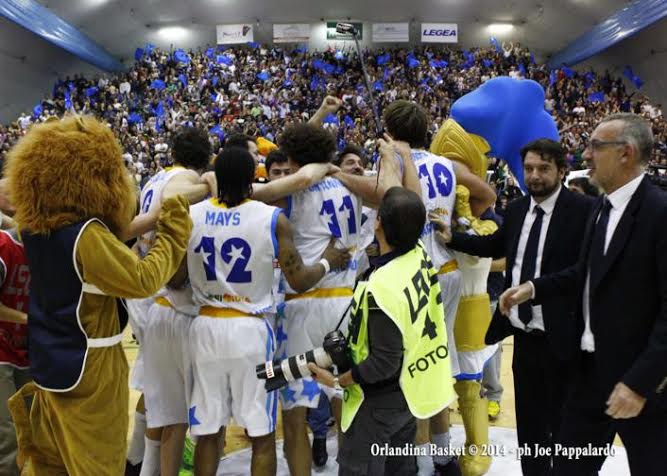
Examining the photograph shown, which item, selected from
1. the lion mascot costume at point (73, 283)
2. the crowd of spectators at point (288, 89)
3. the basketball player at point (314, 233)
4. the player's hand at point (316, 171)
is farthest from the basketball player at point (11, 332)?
the crowd of spectators at point (288, 89)

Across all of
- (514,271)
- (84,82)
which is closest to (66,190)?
(514,271)

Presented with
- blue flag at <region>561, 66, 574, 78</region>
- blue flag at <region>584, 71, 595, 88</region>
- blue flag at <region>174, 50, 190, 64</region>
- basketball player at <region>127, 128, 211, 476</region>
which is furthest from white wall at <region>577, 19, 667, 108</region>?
basketball player at <region>127, 128, 211, 476</region>

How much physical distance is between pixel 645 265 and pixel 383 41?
27.2m

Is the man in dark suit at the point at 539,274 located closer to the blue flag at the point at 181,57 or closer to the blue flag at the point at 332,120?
the blue flag at the point at 332,120

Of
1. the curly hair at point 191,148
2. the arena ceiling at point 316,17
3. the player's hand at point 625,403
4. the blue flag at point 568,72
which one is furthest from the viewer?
the blue flag at point 568,72

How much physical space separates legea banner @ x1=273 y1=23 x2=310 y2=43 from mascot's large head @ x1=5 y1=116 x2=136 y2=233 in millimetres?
26479

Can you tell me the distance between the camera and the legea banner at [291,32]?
27.6m

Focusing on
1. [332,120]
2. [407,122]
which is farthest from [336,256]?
[332,120]

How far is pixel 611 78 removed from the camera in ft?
86.1

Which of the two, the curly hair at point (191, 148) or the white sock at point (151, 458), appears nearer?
the white sock at point (151, 458)

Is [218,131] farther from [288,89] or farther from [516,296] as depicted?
[516,296]

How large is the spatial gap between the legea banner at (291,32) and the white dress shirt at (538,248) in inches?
1024

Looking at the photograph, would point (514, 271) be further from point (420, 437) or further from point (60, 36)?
point (60, 36)

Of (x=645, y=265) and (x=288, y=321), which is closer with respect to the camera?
(x=645, y=265)
